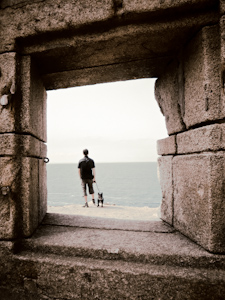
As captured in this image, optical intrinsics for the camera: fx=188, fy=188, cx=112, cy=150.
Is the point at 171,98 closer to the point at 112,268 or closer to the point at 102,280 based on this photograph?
the point at 112,268

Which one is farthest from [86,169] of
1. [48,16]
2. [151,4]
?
[151,4]

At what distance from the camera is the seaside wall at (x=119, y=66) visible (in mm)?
1530

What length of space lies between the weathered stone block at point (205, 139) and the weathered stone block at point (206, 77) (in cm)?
9

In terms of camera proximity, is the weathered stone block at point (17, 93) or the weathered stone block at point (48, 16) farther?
the weathered stone block at point (17, 93)

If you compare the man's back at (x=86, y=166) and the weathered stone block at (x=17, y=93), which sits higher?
the weathered stone block at (x=17, y=93)

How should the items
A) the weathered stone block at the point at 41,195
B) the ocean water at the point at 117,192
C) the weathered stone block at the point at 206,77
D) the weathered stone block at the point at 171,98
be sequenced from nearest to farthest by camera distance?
the weathered stone block at the point at 206,77 → the weathered stone block at the point at 171,98 → the weathered stone block at the point at 41,195 → the ocean water at the point at 117,192

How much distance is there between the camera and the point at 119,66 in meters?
2.22

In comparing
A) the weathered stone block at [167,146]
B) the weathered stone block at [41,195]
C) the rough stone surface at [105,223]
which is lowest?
the rough stone surface at [105,223]

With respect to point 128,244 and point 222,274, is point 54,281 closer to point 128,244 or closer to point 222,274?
point 128,244

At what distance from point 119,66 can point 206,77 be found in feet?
3.38

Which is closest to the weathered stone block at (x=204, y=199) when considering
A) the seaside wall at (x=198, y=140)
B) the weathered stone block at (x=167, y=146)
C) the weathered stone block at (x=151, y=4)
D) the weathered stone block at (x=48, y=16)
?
the seaside wall at (x=198, y=140)

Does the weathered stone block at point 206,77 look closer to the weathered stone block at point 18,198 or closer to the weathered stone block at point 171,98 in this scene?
the weathered stone block at point 171,98

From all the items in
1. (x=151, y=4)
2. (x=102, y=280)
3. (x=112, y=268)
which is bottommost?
(x=102, y=280)

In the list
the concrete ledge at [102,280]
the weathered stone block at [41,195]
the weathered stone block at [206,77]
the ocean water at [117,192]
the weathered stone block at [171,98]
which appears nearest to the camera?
the concrete ledge at [102,280]
